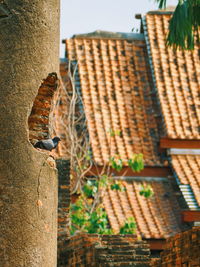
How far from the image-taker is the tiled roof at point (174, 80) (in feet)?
60.2

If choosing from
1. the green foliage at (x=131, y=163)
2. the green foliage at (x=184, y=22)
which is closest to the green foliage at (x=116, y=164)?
the green foliage at (x=131, y=163)

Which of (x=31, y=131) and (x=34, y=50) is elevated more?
(x=34, y=50)

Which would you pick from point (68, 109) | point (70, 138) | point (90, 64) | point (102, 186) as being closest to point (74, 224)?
point (102, 186)

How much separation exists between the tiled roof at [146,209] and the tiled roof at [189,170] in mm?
394

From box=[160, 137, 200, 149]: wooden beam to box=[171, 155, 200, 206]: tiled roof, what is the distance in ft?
0.67

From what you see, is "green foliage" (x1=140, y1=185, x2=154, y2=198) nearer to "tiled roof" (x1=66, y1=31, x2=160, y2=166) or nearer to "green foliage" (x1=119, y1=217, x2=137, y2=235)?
"green foliage" (x1=119, y1=217, x2=137, y2=235)

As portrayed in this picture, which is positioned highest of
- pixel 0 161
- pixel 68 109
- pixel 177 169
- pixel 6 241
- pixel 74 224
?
pixel 68 109

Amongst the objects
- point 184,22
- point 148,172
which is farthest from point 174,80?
point 184,22

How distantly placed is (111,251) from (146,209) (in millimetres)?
7498

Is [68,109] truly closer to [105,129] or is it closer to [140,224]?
[105,129]

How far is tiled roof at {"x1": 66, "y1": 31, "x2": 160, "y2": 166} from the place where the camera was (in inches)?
711

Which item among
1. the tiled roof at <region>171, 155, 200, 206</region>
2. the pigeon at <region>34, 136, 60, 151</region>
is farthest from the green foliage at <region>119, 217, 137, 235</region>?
the pigeon at <region>34, 136, 60, 151</region>

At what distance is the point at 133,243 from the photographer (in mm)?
9594

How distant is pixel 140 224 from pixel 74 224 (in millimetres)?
1578
